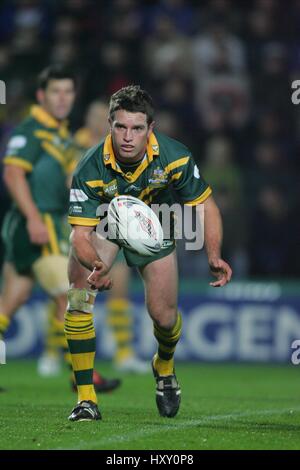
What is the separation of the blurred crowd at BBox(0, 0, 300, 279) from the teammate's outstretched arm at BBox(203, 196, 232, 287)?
5.77m

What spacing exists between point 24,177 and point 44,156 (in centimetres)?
41

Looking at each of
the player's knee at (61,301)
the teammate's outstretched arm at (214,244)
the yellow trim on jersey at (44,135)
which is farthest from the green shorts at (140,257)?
the yellow trim on jersey at (44,135)

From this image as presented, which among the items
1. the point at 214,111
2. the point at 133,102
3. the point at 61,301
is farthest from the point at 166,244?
the point at 214,111

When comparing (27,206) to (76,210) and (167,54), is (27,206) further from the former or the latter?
(167,54)

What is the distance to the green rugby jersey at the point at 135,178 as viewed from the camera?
645 cm

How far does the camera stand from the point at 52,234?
9.23m

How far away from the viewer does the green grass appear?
572 cm

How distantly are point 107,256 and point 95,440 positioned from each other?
1.33 meters

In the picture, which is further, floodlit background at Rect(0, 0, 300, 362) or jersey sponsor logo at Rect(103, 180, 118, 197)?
floodlit background at Rect(0, 0, 300, 362)

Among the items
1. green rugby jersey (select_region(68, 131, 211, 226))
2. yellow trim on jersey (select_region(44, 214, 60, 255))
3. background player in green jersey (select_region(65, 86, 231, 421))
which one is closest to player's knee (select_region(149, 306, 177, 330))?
background player in green jersey (select_region(65, 86, 231, 421))

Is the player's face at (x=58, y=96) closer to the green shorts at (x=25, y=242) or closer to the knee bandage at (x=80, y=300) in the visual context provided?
the green shorts at (x=25, y=242)

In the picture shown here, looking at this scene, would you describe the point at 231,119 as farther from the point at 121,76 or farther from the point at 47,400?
the point at 47,400

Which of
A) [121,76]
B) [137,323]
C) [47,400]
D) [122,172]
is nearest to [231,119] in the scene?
[121,76]

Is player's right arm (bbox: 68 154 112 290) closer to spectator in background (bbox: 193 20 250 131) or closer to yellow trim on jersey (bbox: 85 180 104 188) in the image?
yellow trim on jersey (bbox: 85 180 104 188)
